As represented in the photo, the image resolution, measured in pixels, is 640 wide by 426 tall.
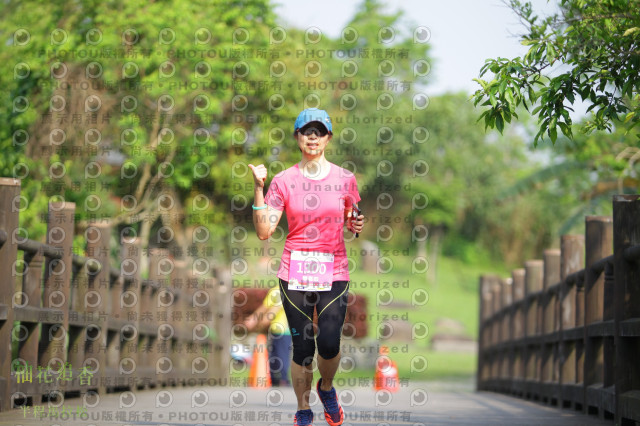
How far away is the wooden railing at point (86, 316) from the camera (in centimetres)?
686

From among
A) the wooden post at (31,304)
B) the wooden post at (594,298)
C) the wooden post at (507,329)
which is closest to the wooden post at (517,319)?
the wooden post at (507,329)

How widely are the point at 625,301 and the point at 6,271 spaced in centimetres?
408

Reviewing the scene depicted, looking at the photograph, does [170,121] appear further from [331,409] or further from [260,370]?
[331,409]

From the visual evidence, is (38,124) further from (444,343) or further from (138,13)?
(444,343)

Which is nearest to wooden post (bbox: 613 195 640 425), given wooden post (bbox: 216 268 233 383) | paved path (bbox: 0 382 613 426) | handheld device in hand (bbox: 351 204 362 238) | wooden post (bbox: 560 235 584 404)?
paved path (bbox: 0 382 613 426)

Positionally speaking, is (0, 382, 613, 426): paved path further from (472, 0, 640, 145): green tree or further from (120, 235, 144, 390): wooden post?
(472, 0, 640, 145): green tree

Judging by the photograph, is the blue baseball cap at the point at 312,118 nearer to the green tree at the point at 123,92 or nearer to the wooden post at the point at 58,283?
the wooden post at the point at 58,283

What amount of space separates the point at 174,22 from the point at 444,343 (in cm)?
2581

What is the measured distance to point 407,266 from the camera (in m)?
63.5

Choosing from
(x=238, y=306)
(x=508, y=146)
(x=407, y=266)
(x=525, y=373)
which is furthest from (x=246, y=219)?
(x=508, y=146)

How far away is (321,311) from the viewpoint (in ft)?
19.2

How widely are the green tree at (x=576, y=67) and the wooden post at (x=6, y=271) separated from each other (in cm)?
313

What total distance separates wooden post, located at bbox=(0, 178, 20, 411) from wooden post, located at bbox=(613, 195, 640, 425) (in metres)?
4.00

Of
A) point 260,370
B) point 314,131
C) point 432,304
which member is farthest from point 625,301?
point 432,304
